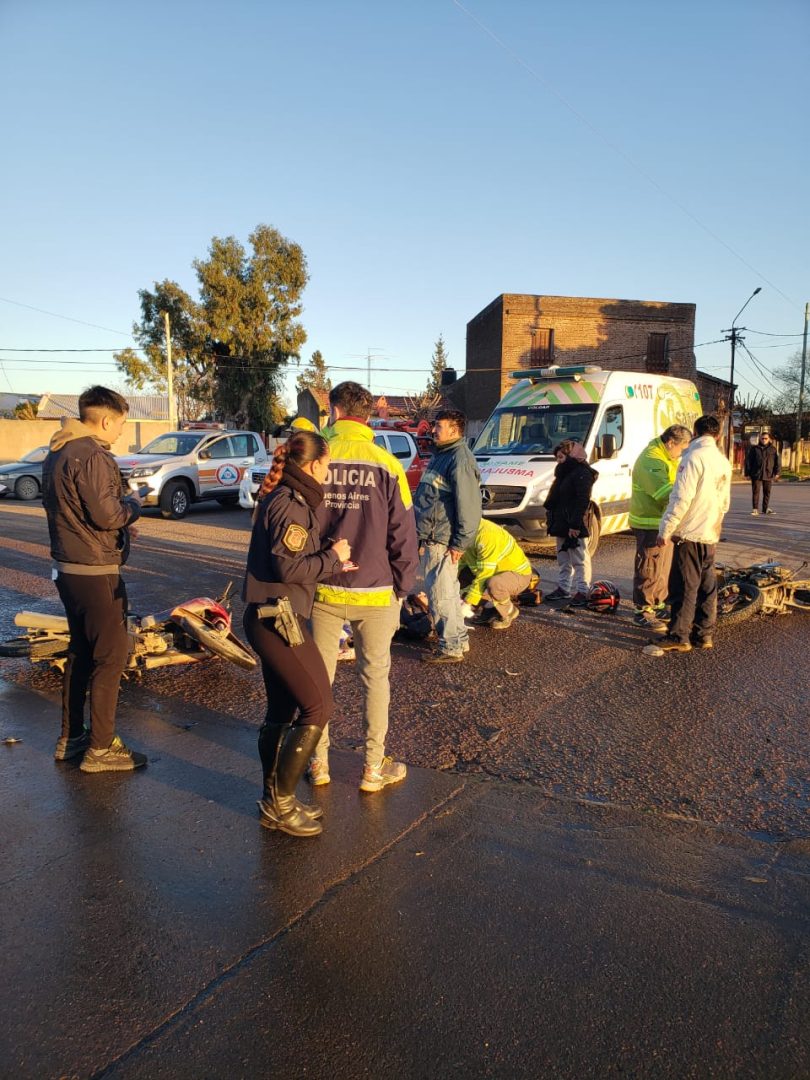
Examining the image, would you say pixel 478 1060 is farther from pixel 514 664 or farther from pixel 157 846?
pixel 514 664

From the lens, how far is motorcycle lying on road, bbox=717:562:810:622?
282 inches

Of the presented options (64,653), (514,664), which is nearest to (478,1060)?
(514,664)

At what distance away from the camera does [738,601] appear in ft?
24.0

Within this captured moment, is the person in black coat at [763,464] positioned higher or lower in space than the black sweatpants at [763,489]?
higher

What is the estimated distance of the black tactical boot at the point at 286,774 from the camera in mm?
3305

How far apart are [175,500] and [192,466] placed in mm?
897

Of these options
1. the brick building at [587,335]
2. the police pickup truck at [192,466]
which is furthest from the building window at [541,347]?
the police pickup truck at [192,466]

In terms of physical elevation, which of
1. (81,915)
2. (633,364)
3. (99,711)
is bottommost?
(81,915)

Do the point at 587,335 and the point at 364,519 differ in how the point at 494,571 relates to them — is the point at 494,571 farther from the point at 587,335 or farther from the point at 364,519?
the point at 587,335

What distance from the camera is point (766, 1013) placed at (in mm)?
2338

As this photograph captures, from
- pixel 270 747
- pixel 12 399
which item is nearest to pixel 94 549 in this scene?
pixel 270 747

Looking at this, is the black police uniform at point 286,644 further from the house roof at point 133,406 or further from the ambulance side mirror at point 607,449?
the house roof at point 133,406

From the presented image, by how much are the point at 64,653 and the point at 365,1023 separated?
13.4 feet

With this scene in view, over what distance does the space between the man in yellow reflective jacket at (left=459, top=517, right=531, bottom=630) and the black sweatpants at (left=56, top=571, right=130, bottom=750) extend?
353 cm
